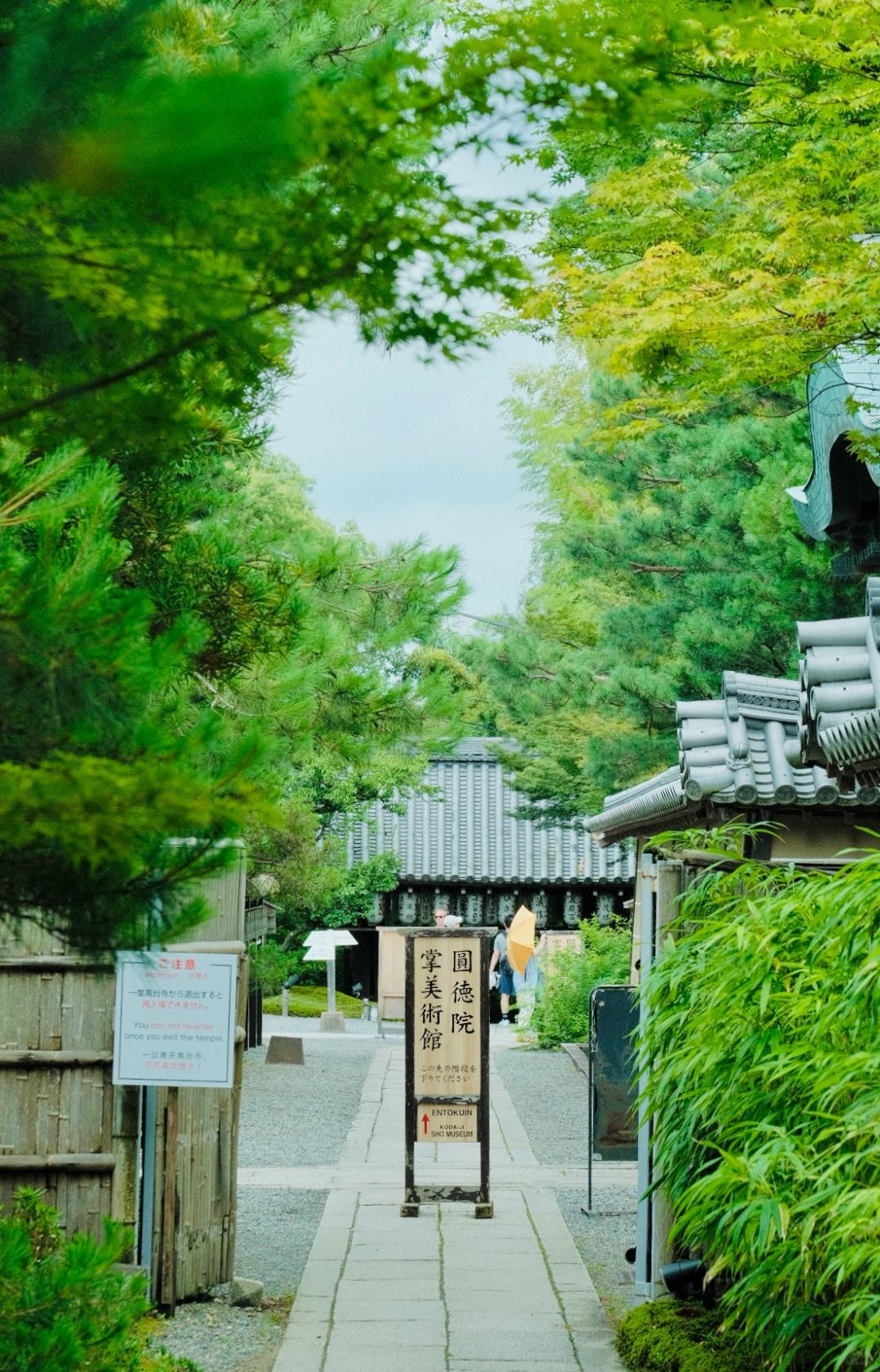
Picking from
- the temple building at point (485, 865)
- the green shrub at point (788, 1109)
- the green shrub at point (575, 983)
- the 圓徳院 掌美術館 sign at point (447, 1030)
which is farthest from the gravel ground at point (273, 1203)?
the temple building at point (485, 865)

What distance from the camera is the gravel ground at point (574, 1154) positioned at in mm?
7113

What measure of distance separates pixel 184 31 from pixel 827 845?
240 inches

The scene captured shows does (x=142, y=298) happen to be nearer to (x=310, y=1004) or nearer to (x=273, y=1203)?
(x=273, y=1203)

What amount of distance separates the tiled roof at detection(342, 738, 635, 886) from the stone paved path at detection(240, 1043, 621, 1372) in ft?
A: 67.4

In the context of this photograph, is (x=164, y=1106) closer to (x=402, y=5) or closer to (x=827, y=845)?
(x=827, y=845)

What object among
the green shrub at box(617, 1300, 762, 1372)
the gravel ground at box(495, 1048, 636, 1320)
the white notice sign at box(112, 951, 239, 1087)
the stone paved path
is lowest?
the gravel ground at box(495, 1048, 636, 1320)

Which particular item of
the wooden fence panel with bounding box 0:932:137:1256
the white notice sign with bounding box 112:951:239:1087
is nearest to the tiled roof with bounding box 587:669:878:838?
the white notice sign with bounding box 112:951:239:1087

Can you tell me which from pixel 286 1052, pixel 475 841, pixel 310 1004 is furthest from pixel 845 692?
pixel 475 841

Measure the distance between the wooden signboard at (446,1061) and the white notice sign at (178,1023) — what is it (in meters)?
2.60

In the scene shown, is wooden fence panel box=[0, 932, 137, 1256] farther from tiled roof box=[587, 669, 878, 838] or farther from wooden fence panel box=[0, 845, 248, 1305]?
tiled roof box=[587, 669, 878, 838]

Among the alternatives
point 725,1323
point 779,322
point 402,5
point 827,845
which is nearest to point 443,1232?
point 827,845

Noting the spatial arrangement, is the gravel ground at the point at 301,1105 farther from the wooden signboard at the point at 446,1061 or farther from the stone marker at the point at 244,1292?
the stone marker at the point at 244,1292

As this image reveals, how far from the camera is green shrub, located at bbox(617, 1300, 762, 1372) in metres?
4.68

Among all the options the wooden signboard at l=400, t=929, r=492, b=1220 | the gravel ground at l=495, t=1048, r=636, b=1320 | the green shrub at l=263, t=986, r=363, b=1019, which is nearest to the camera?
the gravel ground at l=495, t=1048, r=636, b=1320
